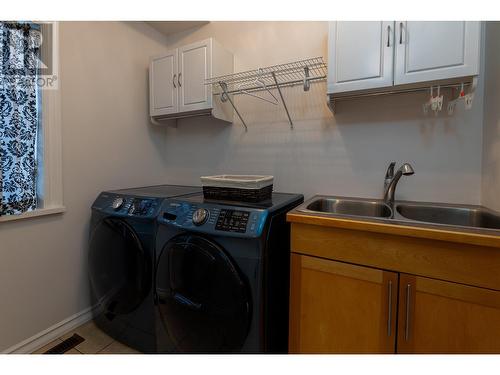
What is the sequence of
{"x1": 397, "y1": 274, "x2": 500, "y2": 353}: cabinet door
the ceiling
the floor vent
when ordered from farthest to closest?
the ceiling
the floor vent
{"x1": 397, "y1": 274, "x2": 500, "y2": 353}: cabinet door

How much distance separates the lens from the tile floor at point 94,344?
5.11ft

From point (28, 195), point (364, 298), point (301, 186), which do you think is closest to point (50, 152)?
point (28, 195)

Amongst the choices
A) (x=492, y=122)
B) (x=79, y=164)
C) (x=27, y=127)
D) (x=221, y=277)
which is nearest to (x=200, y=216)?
(x=221, y=277)

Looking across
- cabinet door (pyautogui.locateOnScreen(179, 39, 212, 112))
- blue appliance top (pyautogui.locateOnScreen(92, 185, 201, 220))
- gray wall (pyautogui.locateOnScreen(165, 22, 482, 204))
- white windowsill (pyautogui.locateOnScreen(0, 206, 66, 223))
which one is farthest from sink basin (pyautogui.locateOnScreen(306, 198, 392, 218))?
white windowsill (pyautogui.locateOnScreen(0, 206, 66, 223))

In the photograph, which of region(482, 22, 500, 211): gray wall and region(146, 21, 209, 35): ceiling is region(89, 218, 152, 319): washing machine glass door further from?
region(482, 22, 500, 211): gray wall

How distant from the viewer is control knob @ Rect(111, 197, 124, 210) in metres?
1.61

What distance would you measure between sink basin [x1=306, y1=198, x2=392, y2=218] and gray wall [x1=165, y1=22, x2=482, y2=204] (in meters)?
0.11

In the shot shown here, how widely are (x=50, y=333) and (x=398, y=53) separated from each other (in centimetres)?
278

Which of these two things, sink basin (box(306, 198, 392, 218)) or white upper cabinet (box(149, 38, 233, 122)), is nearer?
sink basin (box(306, 198, 392, 218))

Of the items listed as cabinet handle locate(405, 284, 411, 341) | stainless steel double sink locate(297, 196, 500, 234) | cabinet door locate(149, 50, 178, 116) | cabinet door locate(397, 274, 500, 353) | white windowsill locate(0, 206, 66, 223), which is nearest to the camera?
cabinet door locate(397, 274, 500, 353)

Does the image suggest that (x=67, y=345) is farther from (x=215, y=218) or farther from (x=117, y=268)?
(x=215, y=218)

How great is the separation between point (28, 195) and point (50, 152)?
0.99 feet
